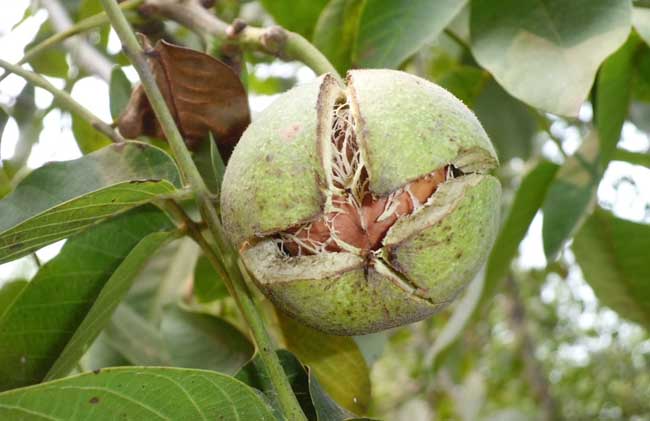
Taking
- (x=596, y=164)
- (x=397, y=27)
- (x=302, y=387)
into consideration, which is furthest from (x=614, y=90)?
(x=302, y=387)

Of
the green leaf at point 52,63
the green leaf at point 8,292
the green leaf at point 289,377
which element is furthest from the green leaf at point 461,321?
the green leaf at point 52,63

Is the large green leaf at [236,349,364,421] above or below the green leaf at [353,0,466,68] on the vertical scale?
below

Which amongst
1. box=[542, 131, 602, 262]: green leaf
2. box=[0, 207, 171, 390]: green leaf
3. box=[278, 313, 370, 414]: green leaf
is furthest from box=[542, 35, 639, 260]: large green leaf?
box=[0, 207, 171, 390]: green leaf

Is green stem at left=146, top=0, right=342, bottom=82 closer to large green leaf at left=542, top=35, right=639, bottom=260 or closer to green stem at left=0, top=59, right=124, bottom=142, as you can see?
green stem at left=0, top=59, right=124, bottom=142

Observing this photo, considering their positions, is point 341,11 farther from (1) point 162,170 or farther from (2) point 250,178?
(2) point 250,178

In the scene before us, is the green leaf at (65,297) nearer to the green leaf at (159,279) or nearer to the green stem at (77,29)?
the green stem at (77,29)

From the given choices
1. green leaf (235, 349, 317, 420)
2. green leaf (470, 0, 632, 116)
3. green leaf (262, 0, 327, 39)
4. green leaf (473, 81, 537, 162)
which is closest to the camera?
green leaf (235, 349, 317, 420)

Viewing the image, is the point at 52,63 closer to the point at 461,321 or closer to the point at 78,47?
the point at 78,47
